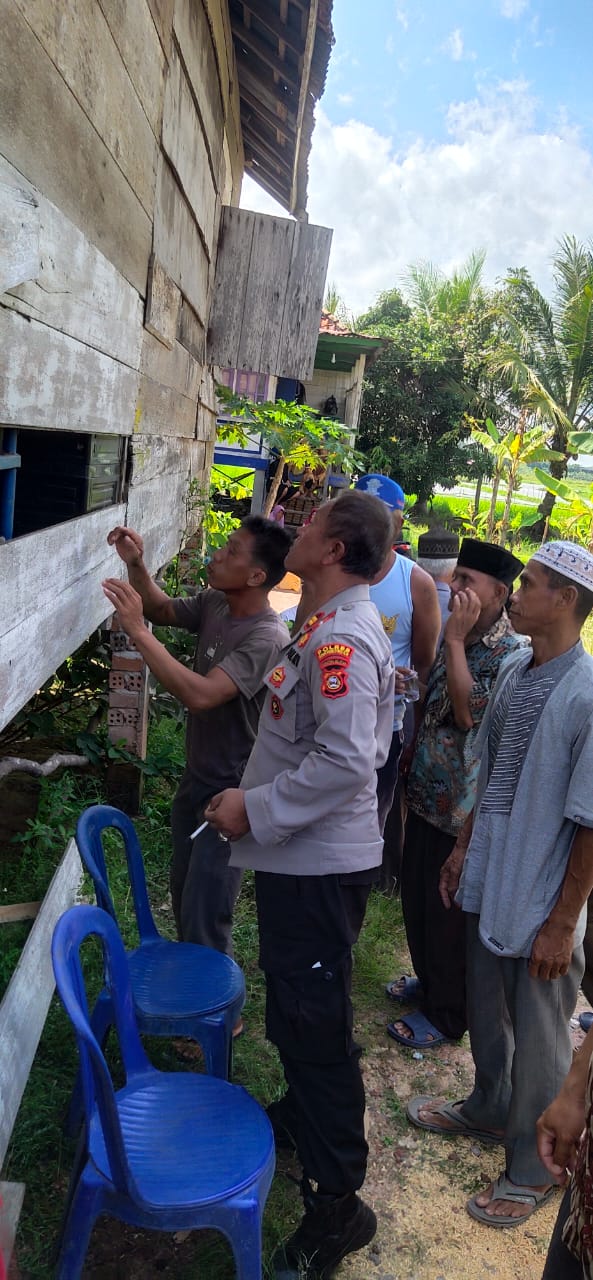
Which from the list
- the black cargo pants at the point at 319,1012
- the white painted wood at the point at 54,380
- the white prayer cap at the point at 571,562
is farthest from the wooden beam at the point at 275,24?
the black cargo pants at the point at 319,1012

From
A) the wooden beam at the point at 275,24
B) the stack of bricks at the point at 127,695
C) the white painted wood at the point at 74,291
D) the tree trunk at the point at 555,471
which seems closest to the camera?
the white painted wood at the point at 74,291

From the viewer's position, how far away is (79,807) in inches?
167

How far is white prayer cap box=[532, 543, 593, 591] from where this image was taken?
7.72 feet

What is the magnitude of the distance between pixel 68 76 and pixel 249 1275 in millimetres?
2540

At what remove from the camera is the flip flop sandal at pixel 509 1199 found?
250 centimetres

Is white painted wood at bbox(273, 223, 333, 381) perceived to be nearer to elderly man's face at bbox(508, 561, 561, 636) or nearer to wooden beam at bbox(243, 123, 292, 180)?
wooden beam at bbox(243, 123, 292, 180)

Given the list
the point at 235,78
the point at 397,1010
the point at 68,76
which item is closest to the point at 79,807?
the point at 397,1010

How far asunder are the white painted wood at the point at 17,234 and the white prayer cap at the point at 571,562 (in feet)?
4.64

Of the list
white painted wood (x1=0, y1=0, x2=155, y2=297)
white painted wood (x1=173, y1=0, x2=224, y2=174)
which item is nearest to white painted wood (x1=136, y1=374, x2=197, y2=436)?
white painted wood (x1=0, y1=0, x2=155, y2=297)

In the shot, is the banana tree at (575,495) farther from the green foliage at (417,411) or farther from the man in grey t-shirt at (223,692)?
the man in grey t-shirt at (223,692)

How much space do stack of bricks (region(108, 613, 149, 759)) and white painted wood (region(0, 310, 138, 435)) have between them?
1.55 meters

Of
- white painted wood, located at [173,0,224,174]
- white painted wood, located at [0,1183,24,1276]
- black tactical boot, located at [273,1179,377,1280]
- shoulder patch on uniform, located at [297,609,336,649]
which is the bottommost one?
black tactical boot, located at [273,1179,377,1280]

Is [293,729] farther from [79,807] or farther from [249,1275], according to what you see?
[79,807]

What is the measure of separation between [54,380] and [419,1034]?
105 inches
